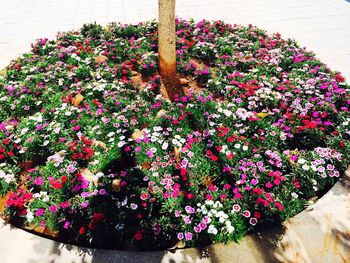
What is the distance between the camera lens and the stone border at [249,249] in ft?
9.80

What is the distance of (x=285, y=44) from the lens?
6.79m

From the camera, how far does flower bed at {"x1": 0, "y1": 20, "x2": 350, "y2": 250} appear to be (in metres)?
3.26

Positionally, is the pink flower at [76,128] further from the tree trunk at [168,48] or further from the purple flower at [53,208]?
the tree trunk at [168,48]

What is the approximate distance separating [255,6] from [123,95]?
720 centimetres

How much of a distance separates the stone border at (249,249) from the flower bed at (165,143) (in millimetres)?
114

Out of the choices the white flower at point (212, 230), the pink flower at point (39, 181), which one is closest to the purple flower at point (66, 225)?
the pink flower at point (39, 181)

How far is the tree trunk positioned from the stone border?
2.87 meters

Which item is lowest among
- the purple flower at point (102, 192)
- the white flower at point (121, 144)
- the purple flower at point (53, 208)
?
the purple flower at point (53, 208)

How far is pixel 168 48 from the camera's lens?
5070 mm

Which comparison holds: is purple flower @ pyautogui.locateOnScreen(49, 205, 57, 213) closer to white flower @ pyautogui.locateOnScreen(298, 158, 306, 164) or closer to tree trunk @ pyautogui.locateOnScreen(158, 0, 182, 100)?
tree trunk @ pyautogui.locateOnScreen(158, 0, 182, 100)

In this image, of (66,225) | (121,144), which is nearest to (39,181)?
(66,225)

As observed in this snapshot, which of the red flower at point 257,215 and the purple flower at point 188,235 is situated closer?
the purple flower at point 188,235

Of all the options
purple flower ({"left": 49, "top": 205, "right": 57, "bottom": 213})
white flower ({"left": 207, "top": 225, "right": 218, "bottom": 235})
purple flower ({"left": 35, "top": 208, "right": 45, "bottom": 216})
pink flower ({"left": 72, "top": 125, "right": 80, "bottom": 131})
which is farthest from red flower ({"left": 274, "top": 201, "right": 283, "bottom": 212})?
pink flower ({"left": 72, "top": 125, "right": 80, "bottom": 131})

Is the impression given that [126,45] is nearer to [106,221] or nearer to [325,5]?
[106,221]
